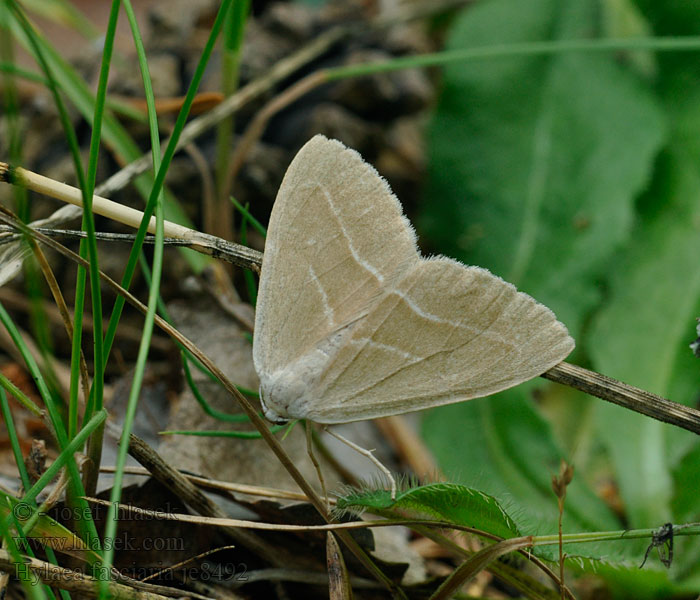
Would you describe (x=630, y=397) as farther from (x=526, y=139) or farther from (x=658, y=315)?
(x=526, y=139)

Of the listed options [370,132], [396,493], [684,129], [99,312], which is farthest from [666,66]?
[99,312]

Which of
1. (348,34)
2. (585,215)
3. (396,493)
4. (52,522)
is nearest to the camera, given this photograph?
(52,522)

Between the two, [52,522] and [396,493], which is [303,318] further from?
[52,522]

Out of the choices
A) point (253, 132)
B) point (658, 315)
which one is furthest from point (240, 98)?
point (658, 315)

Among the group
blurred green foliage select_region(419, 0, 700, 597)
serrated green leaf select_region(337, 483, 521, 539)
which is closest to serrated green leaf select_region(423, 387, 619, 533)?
blurred green foliage select_region(419, 0, 700, 597)

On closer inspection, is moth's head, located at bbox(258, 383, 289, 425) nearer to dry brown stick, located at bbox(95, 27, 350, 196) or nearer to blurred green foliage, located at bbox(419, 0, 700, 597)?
dry brown stick, located at bbox(95, 27, 350, 196)
